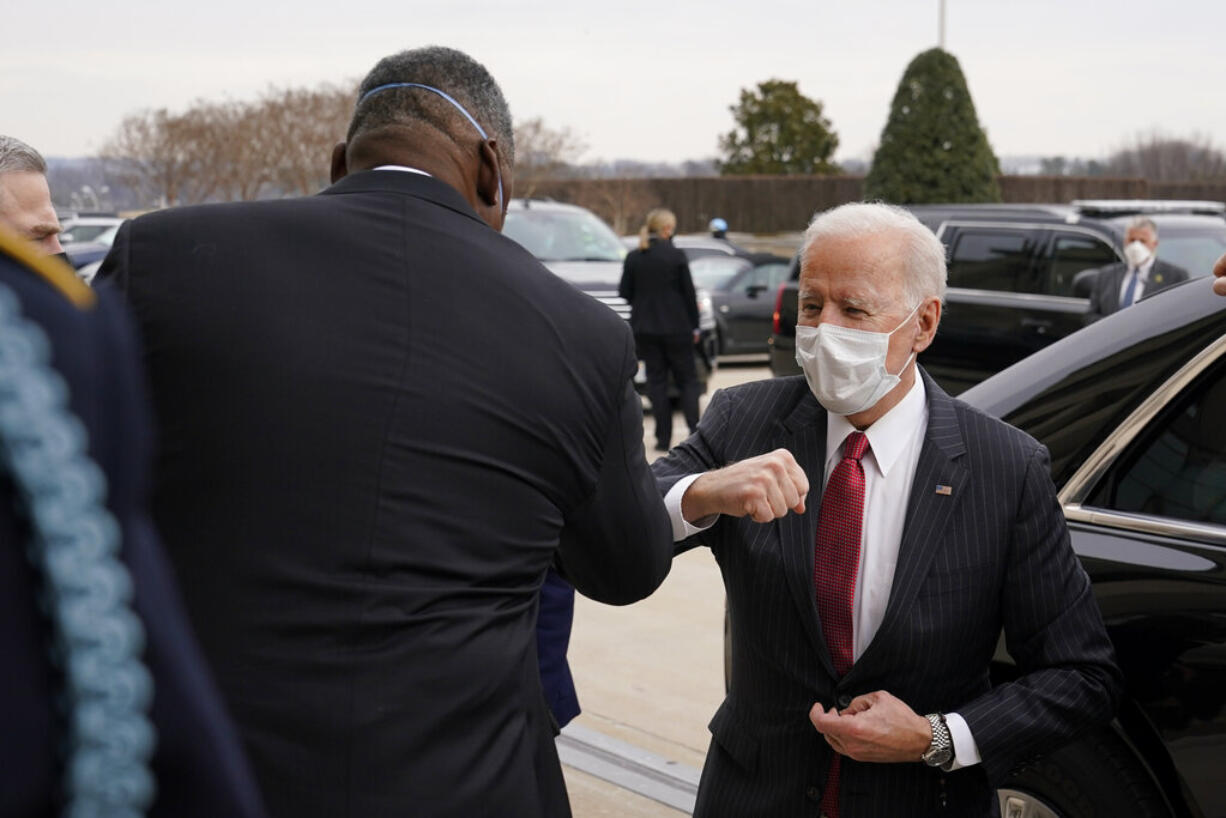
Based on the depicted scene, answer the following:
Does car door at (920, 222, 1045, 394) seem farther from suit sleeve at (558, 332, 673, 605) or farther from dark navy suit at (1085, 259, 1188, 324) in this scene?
suit sleeve at (558, 332, 673, 605)

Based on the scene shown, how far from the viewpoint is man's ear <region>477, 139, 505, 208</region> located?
2.05m

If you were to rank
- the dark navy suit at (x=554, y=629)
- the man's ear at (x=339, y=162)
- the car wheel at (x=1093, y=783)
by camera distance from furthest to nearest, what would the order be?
the dark navy suit at (x=554, y=629) → the car wheel at (x=1093, y=783) → the man's ear at (x=339, y=162)

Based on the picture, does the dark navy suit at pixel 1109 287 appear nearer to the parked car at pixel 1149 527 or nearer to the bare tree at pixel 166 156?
the parked car at pixel 1149 527

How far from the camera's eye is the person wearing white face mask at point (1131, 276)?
10.0 m

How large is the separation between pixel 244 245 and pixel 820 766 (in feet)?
4.34

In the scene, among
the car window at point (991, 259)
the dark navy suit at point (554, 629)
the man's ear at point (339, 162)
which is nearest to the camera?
the man's ear at point (339, 162)

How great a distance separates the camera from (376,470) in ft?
5.58

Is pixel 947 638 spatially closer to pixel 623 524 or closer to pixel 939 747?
pixel 939 747

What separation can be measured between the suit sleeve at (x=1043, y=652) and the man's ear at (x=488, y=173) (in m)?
1.04

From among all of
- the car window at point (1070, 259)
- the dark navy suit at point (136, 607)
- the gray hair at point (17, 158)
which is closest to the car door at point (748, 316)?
the car window at point (1070, 259)

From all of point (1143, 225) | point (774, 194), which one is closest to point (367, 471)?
point (1143, 225)

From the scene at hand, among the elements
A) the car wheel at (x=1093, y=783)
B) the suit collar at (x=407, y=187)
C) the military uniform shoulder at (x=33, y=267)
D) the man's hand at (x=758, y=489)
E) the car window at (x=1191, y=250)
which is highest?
the suit collar at (x=407, y=187)

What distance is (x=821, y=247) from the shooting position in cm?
258

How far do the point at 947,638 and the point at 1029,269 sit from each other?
921cm
